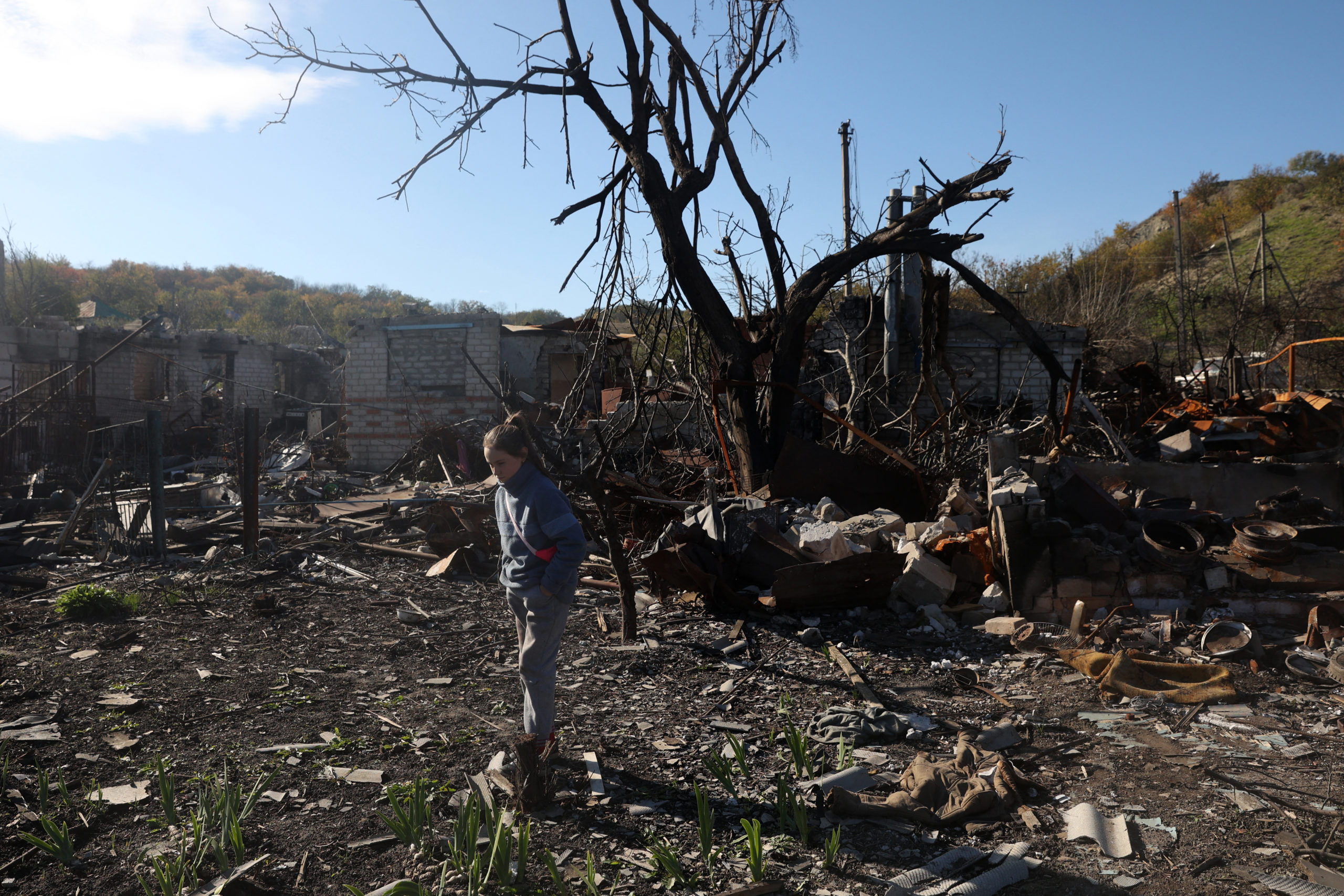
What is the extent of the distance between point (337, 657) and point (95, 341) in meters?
18.9

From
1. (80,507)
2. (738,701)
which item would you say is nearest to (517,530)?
(738,701)

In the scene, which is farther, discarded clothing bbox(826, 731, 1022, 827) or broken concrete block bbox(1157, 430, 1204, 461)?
broken concrete block bbox(1157, 430, 1204, 461)

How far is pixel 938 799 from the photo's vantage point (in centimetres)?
339

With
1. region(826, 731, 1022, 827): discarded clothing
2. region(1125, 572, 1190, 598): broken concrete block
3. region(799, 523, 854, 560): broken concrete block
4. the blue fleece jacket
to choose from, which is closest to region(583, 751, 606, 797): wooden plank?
the blue fleece jacket

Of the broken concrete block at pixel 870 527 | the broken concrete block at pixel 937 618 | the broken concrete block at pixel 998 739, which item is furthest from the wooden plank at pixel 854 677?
the broken concrete block at pixel 870 527

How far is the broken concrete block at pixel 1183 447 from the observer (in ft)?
33.0

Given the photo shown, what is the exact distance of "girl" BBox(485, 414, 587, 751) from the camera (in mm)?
3486

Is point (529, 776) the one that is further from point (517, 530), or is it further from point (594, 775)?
point (517, 530)

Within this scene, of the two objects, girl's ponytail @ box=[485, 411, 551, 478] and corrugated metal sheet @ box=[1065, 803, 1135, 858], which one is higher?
girl's ponytail @ box=[485, 411, 551, 478]

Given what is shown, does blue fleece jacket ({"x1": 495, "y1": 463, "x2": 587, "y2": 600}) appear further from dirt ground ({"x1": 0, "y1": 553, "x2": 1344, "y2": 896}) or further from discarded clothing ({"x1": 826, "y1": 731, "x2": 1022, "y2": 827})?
discarded clothing ({"x1": 826, "y1": 731, "x2": 1022, "y2": 827})

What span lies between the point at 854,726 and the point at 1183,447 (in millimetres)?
8070

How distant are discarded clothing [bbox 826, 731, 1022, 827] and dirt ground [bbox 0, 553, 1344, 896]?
0.06 meters

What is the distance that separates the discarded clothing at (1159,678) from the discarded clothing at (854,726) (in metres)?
1.37

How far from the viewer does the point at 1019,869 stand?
2834mm
